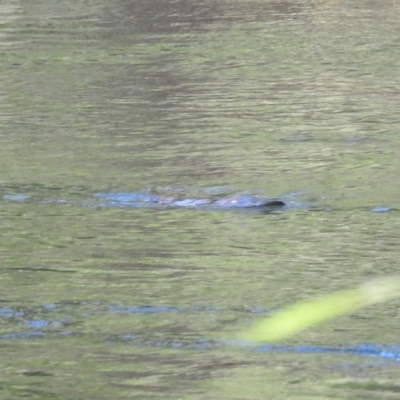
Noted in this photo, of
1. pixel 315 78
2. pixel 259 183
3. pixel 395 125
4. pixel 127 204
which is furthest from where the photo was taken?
pixel 315 78

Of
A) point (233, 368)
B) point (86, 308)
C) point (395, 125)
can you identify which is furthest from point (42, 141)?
point (233, 368)

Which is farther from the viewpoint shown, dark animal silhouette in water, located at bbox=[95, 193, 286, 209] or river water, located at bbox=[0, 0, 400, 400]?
dark animal silhouette in water, located at bbox=[95, 193, 286, 209]

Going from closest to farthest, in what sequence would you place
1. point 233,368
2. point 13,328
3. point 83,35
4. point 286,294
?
point 233,368 < point 13,328 < point 286,294 < point 83,35

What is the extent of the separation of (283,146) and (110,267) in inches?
43.4

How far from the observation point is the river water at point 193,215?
5.39 ft

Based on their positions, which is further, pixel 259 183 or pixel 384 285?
pixel 259 183

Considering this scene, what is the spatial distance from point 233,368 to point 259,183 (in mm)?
1135

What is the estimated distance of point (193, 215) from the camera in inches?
96.4

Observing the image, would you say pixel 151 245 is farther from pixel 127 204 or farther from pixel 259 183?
pixel 259 183

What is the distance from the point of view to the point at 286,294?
6.30 feet

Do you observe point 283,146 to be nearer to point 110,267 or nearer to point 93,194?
point 93,194

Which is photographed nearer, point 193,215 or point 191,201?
point 193,215

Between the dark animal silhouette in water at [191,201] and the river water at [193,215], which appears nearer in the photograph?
the river water at [193,215]

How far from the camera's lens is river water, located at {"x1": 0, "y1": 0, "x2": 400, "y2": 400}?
164cm
